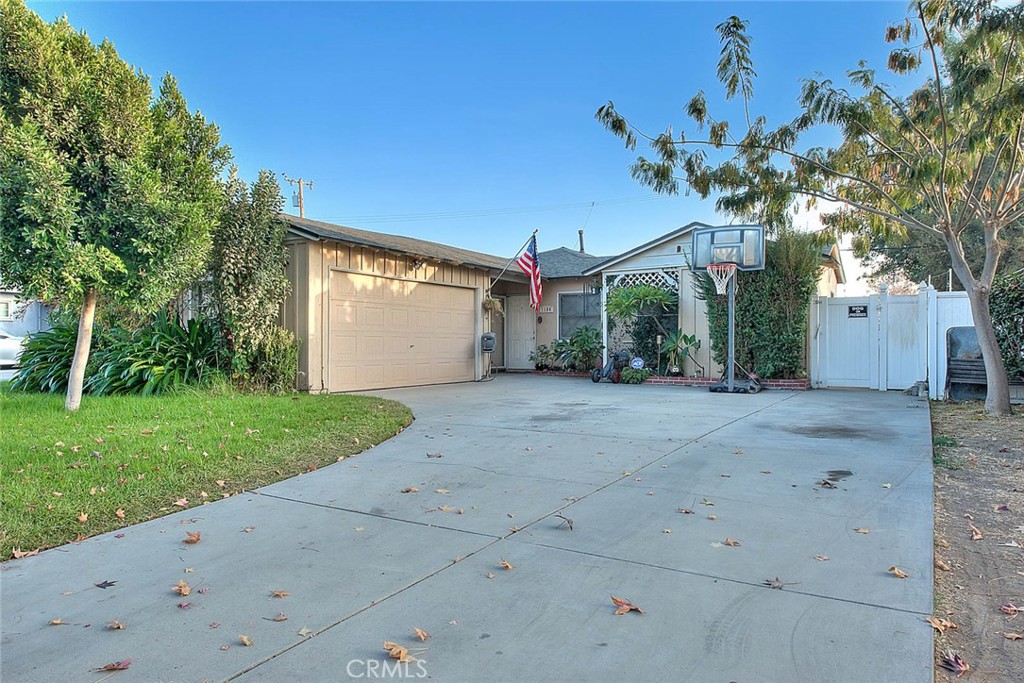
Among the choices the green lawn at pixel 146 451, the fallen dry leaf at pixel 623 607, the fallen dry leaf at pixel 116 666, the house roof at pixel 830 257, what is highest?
the house roof at pixel 830 257

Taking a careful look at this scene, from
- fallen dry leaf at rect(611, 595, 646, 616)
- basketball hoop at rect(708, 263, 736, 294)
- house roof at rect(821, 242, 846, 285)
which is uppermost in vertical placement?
house roof at rect(821, 242, 846, 285)

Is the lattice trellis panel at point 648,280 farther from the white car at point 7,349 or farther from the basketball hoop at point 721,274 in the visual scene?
the white car at point 7,349

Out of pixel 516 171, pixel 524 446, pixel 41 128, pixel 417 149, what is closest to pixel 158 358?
pixel 41 128

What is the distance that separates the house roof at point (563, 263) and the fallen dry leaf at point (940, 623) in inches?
586

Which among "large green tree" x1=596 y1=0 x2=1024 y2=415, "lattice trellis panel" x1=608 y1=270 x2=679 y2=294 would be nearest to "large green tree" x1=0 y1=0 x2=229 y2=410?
"large green tree" x1=596 y1=0 x2=1024 y2=415

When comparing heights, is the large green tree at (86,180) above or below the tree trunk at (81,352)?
above

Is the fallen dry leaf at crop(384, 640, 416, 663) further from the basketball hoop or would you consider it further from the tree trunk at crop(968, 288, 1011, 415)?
the basketball hoop

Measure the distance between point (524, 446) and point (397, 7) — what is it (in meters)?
8.01

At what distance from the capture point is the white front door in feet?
62.3

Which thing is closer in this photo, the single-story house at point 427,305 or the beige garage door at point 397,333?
the single-story house at point 427,305

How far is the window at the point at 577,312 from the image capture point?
1795 centimetres

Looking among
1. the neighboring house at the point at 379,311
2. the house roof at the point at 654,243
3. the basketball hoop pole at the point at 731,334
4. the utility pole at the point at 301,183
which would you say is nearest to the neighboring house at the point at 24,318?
the neighboring house at the point at 379,311

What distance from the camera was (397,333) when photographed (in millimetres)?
13727

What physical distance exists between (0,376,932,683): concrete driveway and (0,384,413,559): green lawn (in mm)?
347
